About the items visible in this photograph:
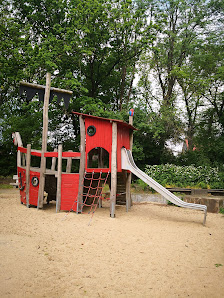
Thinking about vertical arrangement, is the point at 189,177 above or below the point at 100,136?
below

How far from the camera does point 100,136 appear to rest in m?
8.04

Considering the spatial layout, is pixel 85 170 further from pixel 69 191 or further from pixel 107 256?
pixel 107 256

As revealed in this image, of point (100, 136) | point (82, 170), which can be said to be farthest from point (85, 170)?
point (100, 136)

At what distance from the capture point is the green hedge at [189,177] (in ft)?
39.4

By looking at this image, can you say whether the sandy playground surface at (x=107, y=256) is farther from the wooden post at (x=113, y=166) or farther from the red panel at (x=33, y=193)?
the red panel at (x=33, y=193)

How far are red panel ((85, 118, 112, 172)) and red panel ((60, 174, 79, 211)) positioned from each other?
99 cm

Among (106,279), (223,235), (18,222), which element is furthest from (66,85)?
(106,279)

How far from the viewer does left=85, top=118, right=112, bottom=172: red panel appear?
26.2ft

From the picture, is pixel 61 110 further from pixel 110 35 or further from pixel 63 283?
pixel 63 283

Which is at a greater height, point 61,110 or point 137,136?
point 61,110

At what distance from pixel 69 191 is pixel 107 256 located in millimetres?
3592

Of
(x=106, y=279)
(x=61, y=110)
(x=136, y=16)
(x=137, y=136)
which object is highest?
(x=136, y=16)

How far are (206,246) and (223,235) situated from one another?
3.87 ft

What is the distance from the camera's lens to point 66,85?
13633 mm
